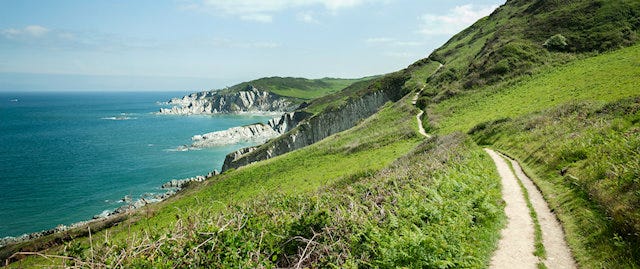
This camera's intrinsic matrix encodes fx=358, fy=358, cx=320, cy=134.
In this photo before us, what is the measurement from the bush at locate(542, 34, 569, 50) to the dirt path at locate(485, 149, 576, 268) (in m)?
62.3

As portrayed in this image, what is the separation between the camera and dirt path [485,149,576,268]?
12547mm

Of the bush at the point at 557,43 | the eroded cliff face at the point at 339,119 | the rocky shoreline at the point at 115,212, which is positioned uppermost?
the bush at the point at 557,43

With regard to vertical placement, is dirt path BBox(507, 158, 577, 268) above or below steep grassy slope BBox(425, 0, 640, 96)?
below

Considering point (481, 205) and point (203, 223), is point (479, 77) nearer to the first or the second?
point (481, 205)

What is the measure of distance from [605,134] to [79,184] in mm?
92836

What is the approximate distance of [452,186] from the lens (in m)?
18.5

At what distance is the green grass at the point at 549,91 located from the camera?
141 feet

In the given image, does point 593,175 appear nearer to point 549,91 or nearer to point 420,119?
point 549,91

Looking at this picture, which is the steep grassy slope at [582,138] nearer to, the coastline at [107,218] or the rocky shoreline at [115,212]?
the coastline at [107,218]

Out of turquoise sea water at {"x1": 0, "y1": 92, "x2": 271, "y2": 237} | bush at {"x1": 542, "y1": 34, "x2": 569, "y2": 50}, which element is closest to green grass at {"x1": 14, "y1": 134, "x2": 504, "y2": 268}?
turquoise sea water at {"x1": 0, "y1": 92, "x2": 271, "y2": 237}

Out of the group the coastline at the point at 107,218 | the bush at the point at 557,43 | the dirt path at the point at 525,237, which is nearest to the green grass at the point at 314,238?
the dirt path at the point at 525,237

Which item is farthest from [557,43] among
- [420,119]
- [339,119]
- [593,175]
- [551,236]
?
[551,236]

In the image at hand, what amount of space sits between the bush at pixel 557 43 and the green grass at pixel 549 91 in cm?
954

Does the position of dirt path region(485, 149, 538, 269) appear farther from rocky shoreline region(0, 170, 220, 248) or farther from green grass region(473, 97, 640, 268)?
rocky shoreline region(0, 170, 220, 248)
